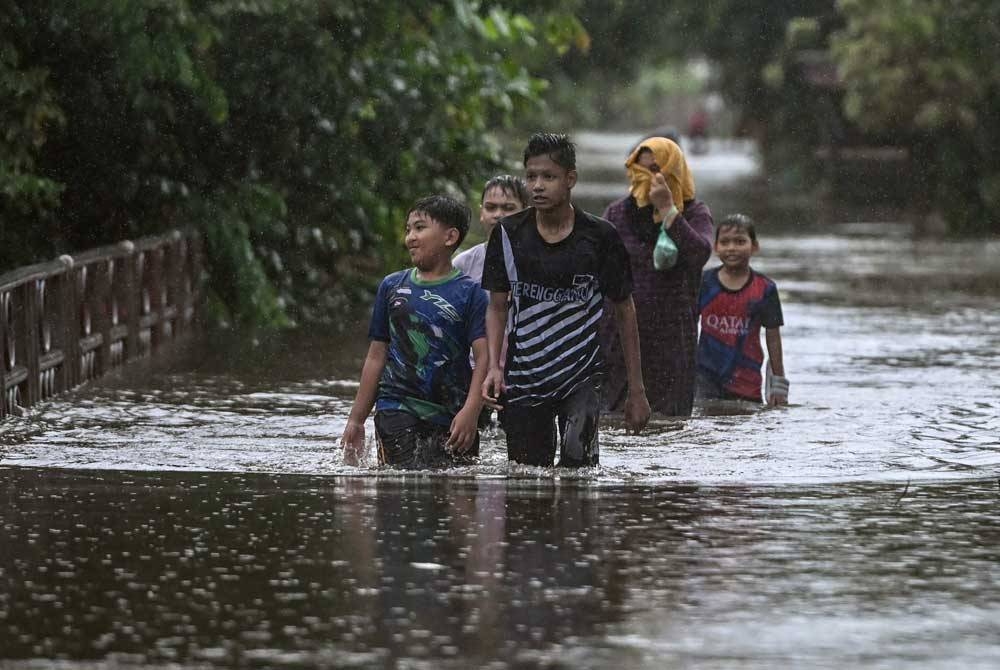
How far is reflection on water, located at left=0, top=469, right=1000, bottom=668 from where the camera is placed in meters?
6.16

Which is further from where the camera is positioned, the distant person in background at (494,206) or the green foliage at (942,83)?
the green foliage at (942,83)

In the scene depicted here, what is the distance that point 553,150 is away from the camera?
8.98m

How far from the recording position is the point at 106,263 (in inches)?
548

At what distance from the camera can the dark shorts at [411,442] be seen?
916 centimetres

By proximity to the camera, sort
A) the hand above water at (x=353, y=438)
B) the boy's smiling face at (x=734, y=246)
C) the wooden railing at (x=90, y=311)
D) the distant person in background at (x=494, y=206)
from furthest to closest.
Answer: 1. the boy's smiling face at (x=734, y=246)
2. the wooden railing at (x=90, y=311)
3. the distant person in background at (x=494, y=206)
4. the hand above water at (x=353, y=438)

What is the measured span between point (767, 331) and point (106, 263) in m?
4.41

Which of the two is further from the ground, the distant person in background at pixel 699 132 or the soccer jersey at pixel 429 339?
the distant person in background at pixel 699 132

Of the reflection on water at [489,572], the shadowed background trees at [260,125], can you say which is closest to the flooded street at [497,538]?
the reflection on water at [489,572]

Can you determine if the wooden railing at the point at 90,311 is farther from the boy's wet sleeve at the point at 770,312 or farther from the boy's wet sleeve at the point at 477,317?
the boy's wet sleeve at the point at 770,312

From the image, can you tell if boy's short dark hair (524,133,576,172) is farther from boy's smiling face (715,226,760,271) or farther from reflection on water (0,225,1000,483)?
boy's smiling face (715,226,760,271)

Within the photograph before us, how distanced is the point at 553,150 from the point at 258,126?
8.81 m

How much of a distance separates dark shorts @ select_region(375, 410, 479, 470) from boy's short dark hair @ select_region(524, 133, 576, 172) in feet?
3.88

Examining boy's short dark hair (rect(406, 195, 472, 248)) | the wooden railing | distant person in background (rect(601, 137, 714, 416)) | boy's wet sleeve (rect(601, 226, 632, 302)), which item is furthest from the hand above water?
the wooden railing

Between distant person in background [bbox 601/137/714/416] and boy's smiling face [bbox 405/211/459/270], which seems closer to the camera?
boy's smiling face [bbox 405/211/459/270]
